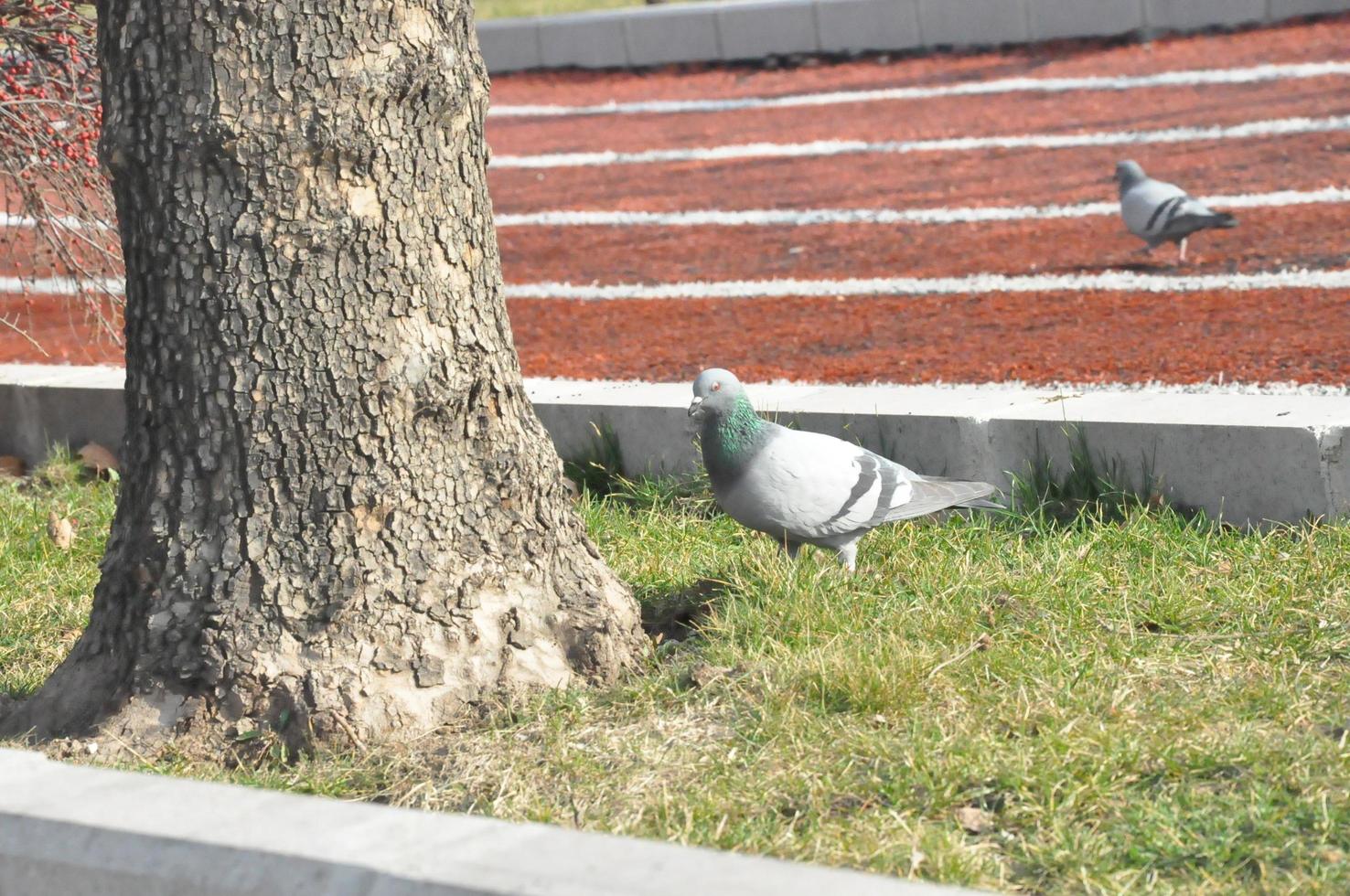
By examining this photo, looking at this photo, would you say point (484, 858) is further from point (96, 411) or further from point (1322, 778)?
point (96, 411)

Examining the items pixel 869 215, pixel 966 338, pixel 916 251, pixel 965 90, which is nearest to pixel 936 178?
pixel 869 215

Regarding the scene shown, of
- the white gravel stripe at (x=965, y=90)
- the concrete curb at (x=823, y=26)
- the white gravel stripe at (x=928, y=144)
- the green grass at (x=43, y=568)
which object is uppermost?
the concrete curb at (x=823, y=26)

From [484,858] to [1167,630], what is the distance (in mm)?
2013

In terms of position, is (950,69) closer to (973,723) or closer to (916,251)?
(916,251)

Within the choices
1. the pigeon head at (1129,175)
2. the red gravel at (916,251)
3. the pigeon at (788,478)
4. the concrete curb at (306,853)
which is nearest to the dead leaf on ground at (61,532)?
the pigeon at (788,478)

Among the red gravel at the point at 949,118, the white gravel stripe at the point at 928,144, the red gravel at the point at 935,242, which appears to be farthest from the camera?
the red gravel at the point at 949,118

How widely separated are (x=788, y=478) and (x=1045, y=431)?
104 centimetres

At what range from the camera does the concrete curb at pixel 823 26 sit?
45.6 feet

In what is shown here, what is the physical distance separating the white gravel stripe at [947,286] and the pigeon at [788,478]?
336cm

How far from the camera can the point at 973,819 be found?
292 centimetres

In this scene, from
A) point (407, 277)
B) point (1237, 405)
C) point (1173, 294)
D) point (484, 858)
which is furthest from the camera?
point (1173, 294)

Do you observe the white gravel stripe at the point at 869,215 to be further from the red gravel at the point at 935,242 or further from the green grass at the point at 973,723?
the green grass at the point at 973,723

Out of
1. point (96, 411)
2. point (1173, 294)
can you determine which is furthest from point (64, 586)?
point (1173, 294)

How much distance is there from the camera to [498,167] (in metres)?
12.4
